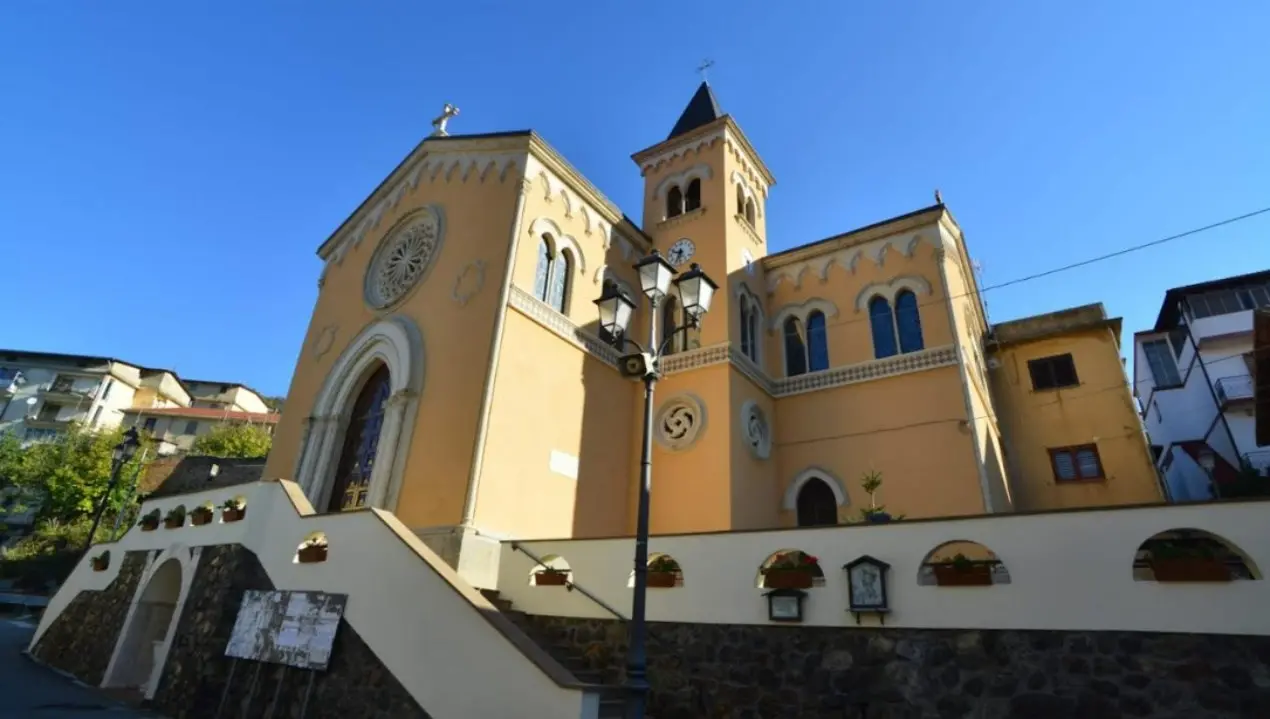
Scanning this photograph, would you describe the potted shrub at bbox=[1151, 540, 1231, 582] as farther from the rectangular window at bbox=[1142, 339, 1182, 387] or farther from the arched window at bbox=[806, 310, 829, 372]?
the rectangular window at bbox=[1142, 339, 1182, 387]

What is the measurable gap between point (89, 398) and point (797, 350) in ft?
181

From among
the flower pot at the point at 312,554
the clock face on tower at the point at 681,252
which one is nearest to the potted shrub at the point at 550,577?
the flower pot at the point at 312,554

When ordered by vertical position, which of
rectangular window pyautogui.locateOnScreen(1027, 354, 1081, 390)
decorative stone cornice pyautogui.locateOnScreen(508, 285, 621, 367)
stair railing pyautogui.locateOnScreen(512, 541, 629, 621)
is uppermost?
rectangular window pyautogui.locateOnScreen(1027, 354, 1081, 390)

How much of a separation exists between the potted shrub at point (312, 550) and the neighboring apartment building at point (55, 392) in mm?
49189

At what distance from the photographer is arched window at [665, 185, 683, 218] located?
56.6 ft

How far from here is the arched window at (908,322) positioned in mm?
13664

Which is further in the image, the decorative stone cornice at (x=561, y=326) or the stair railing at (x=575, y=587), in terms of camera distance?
the decorative stone cornice at (x=561, y=326)

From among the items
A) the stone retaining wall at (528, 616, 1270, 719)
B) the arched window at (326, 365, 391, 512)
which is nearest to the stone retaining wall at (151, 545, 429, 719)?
the arched window at (326, 365, 391, 512)

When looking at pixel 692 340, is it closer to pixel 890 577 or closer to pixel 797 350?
pixel 797 350

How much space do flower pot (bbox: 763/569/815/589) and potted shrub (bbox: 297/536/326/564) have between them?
6.20 metres

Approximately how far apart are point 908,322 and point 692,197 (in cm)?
672

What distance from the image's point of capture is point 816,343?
15117mm

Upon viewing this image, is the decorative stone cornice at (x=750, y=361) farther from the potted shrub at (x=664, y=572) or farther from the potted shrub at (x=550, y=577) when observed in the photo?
the potted shrub at (x=664, y=572)

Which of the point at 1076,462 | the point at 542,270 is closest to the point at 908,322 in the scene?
the point at 1076,462
